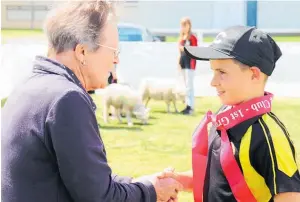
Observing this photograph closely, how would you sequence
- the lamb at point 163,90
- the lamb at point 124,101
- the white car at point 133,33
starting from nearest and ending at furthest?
1. the lamb at point 124,101
2. the lamb at point 163,90
3. the white car at point 133,33

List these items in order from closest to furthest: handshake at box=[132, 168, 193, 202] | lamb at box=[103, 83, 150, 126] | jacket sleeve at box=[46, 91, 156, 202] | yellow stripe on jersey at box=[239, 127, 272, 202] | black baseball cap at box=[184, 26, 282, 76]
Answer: jacket sleeve at box=[46, 91, 156, 202] < handshake at box=[132, 168, 193, 202] < yellow stripe on jersey at box=[239, 127, 272, 202] < black baseball cap at box=[184, 26, 282, 76] < lamb at box=[103, 83, 150, 126]

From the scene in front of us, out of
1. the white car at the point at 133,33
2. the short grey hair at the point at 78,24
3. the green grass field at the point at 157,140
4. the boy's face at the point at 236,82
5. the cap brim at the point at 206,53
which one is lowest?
the green grass field at the point at 157,140

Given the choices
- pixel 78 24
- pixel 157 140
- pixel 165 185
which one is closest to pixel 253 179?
pixel 165 185

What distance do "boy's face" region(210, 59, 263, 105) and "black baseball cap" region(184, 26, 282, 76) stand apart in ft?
0.11

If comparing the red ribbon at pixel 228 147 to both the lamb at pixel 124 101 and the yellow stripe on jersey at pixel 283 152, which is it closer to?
the yellow stripe on jersey at pixel 283 152

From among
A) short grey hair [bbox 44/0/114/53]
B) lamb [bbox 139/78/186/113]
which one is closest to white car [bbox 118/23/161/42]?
lamb [bbox 139/78/186/113]

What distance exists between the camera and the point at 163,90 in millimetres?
12633

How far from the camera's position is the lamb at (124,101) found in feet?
36.3

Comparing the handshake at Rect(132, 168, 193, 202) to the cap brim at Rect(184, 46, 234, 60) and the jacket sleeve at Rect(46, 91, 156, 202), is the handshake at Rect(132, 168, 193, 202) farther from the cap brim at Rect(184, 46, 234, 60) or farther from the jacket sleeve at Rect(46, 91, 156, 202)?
the cap brim at Rect(184, 46, 234, 60)

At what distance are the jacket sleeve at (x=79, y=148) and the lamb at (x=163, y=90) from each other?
10420 millimetres

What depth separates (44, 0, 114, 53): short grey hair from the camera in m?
2.28

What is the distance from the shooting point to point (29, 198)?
2.18 m

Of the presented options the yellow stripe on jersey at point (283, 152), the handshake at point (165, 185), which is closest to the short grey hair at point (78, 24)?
the handshake at point (165, 185)

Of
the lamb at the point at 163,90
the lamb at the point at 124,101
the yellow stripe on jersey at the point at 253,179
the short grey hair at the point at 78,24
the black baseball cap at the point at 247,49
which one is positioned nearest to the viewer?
the short grey hair at the point at 78,24
